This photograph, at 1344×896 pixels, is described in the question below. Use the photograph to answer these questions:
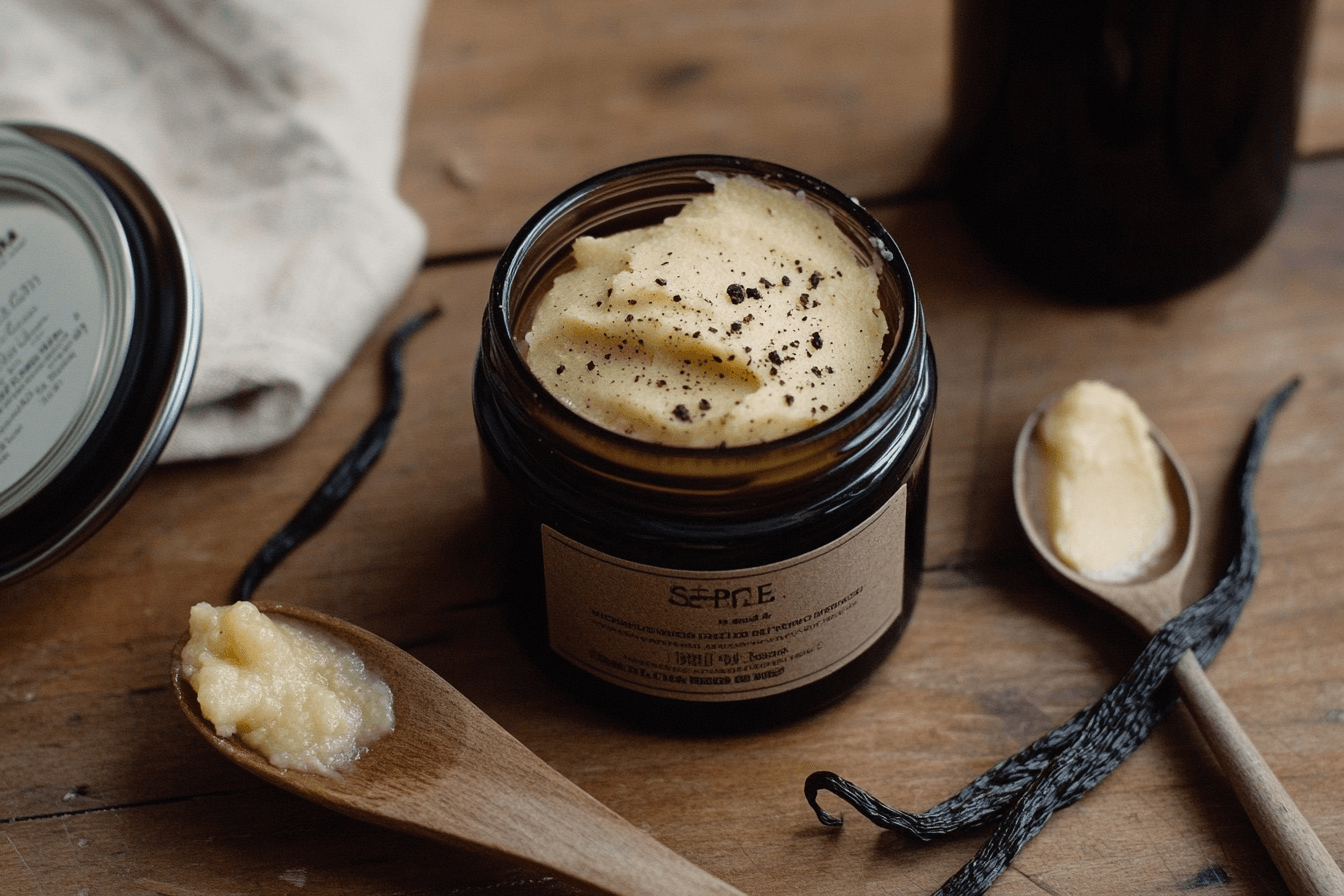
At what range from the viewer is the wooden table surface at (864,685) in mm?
833

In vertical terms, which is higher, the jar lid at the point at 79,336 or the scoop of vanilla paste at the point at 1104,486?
the jar lid at the point at 79,336

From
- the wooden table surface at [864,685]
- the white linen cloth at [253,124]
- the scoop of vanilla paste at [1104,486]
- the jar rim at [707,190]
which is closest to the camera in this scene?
the jar rim at [707,190]

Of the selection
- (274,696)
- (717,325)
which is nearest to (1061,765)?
(717,325)

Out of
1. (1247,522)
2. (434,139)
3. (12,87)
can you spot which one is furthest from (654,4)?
(1247,522)

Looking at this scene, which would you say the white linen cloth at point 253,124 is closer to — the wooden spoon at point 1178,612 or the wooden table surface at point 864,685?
the wooden table surface at point 864,685

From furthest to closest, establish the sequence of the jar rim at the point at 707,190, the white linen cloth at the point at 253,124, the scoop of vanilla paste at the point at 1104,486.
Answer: the white linen cloth at the point at 253,124
the scoop of vanilla paste at the point at 1104,486
the jar rim at the point at 707,190

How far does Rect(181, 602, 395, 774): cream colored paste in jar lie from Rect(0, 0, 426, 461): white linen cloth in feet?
1.07

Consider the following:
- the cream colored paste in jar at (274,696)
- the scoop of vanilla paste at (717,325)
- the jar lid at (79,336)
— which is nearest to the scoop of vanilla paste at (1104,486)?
the scoop of vanilla paste at (717,325)

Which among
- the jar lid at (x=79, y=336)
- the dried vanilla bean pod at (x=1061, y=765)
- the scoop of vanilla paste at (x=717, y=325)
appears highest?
the scoop of vanilla paste at (x=717, y=325)

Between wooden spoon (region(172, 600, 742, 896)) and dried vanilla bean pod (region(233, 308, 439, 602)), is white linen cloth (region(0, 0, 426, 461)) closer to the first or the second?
dried vanilla bean pod (region(233, 308, 439, 602))

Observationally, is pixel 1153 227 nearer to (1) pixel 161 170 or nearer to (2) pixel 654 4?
(2) pixel 654 4

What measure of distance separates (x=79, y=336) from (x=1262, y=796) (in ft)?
2.77

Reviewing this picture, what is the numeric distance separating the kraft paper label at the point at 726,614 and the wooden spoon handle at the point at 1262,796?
0.68 feet

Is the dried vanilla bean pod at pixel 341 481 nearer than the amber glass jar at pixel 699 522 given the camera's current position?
No
